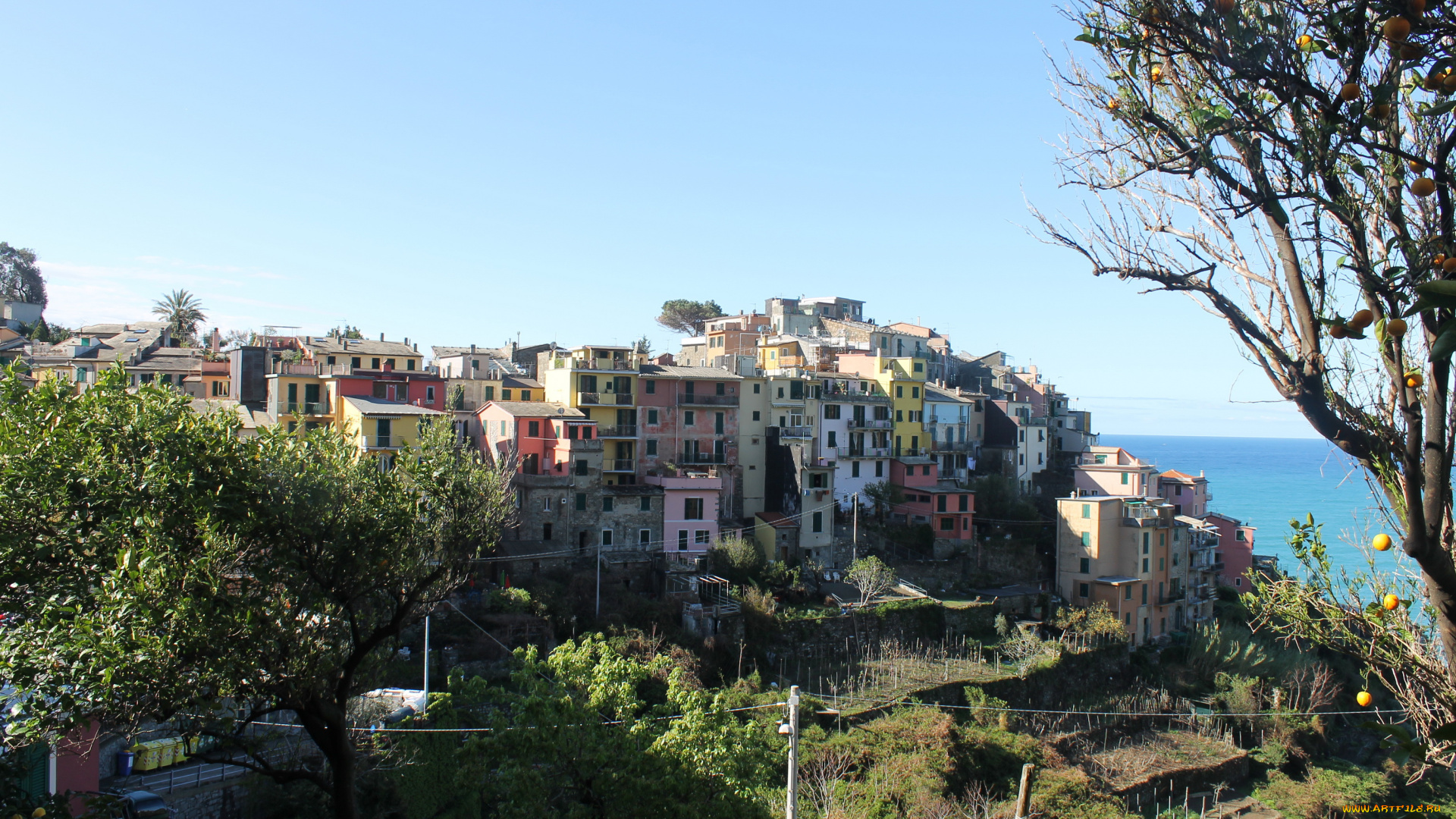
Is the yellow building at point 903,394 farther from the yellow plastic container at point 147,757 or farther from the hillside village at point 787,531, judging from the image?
the yellow plastic container at point 147,757

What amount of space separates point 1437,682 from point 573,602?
3025 centimetres

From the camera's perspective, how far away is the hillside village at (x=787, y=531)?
34.0m

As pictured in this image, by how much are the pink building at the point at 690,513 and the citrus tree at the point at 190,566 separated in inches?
994

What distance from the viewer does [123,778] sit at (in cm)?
1978

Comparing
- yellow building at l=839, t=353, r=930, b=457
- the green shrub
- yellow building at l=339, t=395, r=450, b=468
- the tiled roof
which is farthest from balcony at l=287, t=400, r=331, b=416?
the green shrub

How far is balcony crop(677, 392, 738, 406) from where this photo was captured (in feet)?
147

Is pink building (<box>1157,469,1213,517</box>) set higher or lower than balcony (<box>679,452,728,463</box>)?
lower

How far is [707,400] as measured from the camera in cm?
4559

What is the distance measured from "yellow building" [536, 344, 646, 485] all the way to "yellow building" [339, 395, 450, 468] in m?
7.91

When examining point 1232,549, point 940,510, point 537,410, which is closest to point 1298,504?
point 1232,549

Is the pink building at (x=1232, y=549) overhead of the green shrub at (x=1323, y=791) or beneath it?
overhead

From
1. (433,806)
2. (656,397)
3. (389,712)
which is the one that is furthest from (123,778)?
(656,397)

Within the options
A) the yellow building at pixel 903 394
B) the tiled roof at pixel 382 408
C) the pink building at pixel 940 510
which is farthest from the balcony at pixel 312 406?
the yellow building at pixel 903 394

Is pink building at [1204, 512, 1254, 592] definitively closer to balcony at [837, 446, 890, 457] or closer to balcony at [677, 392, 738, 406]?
balcony at [837, 446, 890, 457]
